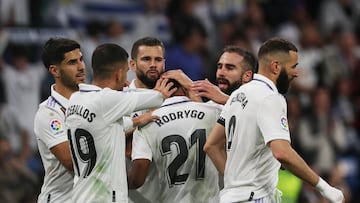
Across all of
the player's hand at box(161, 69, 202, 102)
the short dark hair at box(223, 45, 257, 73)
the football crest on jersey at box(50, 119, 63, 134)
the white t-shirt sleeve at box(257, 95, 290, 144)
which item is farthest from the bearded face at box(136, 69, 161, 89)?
the white t-shirt sleeve at box(257, 95, 290, 144)

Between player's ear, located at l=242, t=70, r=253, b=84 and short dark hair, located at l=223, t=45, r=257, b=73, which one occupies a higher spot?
short dark hair, located at l=223, t=45, r=257, b=73

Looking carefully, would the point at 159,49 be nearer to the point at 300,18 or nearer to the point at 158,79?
the point at 158,79

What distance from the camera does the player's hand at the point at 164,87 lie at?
985 centimetres

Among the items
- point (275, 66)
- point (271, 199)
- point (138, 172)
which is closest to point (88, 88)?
point (138, 172)

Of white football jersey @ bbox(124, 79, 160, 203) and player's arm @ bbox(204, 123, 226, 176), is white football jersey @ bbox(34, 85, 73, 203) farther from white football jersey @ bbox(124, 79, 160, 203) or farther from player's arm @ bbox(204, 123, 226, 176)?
player's arm @ bbox(204, 123, 226, 176)

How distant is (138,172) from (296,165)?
163cm

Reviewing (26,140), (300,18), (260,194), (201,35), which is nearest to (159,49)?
(260,194)

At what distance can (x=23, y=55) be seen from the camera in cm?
1655

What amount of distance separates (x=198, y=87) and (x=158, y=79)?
41cm

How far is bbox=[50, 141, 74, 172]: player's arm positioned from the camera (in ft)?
32.6

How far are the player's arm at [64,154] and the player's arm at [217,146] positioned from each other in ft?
→ 4.04

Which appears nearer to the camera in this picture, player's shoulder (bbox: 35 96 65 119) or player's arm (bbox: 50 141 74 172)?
player's arm (bbox: 50 141 74 172)

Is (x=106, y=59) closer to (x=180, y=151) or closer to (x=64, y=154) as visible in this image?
(x=64, y=154)

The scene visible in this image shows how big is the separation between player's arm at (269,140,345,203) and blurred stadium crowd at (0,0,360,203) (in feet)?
17.3
